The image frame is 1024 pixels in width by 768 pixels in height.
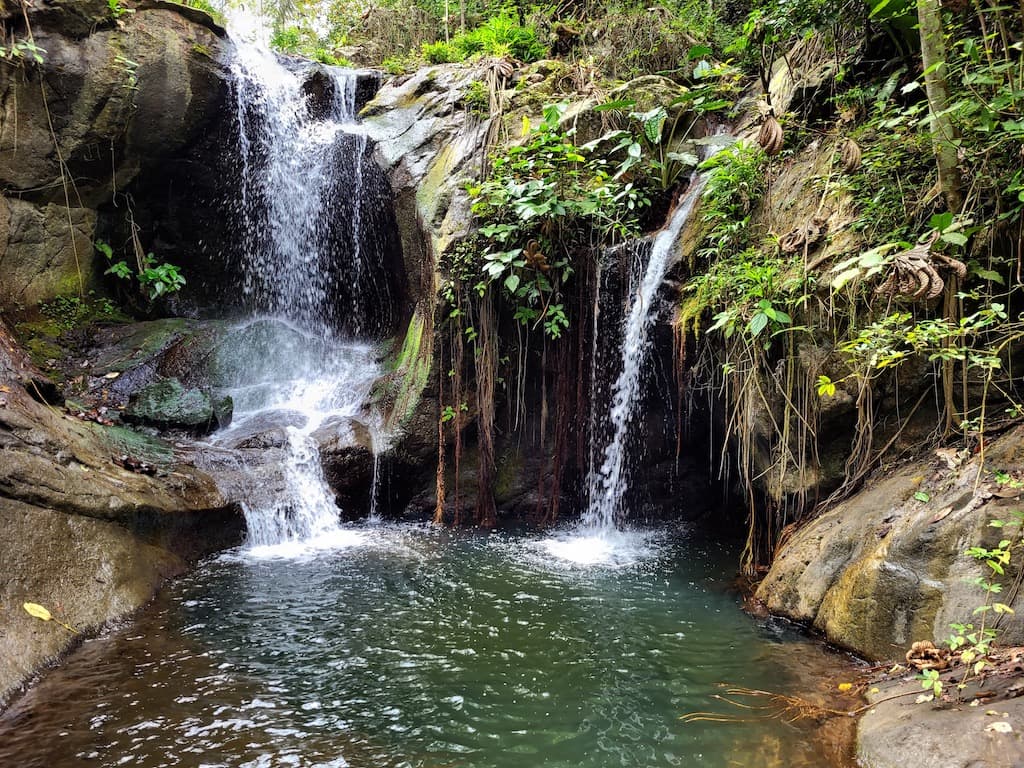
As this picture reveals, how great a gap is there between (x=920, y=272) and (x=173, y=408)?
24.3 ft

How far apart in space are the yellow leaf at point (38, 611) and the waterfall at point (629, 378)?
4.99m

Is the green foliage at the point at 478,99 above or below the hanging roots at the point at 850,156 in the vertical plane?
above

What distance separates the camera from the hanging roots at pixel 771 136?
5.52 meters

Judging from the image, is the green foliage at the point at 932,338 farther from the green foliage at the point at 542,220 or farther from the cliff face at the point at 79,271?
the cliff face at the point at 79,271

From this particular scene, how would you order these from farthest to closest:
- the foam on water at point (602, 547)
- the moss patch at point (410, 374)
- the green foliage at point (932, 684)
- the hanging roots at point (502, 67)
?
the hanging roots at point (502, 67), the moss patch at point (410, 374), the foam on water at point (602, 547), the green foliage at point (932, 684)

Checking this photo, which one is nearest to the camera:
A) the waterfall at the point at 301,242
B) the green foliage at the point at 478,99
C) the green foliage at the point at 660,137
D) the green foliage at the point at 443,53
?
the green foliage at the point at 660,137

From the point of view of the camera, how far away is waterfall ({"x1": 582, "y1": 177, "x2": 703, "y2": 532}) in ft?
21.3

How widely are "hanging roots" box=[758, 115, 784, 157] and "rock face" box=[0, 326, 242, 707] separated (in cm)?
613

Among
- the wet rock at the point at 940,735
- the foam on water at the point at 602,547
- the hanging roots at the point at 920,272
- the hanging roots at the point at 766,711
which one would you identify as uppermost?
the hanging roots at the point at 920,272

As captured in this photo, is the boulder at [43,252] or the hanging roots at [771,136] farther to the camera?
the boulder at [43,252]

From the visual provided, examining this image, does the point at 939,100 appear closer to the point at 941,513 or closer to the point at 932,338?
the point at 932,338

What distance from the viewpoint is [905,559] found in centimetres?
362

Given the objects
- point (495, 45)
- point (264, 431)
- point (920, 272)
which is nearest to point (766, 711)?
point (920, 272)

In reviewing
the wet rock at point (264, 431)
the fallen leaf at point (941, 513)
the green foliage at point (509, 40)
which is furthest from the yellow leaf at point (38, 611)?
the green foliage at point (509, 40)
